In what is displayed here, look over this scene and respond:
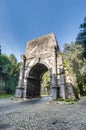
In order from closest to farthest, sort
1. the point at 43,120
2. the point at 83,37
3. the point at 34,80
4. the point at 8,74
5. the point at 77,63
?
the point at 43,120
the point at 83,37
the point at 34,80
the point at 77,63
the point at 8,74

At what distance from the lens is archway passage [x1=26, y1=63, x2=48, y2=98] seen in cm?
1767

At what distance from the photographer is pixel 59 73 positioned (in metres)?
14.7

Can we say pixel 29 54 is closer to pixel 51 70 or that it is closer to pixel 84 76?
pixel 51 70

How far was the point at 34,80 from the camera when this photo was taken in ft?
63.2

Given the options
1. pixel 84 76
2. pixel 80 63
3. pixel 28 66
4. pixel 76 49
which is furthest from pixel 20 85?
pixel 76 49

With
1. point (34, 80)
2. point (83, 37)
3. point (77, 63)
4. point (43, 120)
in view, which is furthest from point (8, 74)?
point (43, 120)

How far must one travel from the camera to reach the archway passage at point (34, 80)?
696 inches

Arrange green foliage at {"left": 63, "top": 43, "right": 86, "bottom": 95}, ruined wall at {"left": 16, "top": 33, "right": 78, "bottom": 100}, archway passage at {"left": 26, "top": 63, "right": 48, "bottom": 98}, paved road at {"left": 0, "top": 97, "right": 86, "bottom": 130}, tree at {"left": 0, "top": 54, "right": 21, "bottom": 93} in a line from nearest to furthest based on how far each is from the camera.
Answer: paved road at {"left": 0, "top": 97, "right": 86, "bottom": 130} → ruined wall at {"left": 16, "top": 33, "right": 78, "bottom": 100} → archway passage at {"left": 26, "top": 63, "right": 48, "bottom": 98} → green foliage at {"left": 63, "top": 43, "right": 86, "bottom": 95} → tree at {"left": 0, "top": 54, "right": 21, "bottom": 93}

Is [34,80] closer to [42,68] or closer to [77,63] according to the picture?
[42,68]

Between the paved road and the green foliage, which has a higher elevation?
the green foliage

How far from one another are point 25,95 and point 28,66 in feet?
15.9

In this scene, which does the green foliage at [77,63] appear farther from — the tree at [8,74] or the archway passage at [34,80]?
the tree at [8,74]

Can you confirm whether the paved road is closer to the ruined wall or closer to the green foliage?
the ruined wall

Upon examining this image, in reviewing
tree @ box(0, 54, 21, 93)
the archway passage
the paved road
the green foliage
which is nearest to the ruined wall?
the archway passage
